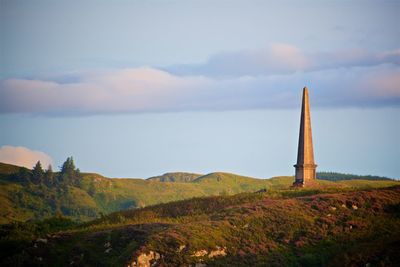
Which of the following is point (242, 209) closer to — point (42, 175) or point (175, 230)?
point (175, 230)

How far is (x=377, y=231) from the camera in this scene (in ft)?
198

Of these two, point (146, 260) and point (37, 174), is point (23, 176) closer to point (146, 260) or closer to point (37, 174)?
point (37, 174)

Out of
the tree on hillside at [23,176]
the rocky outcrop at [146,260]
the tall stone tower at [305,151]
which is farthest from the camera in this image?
the tree on hillside at [23,176]

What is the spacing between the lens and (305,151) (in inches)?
3174

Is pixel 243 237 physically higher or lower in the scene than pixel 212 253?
higher

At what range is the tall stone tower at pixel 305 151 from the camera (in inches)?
3172

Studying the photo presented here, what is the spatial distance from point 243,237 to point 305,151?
936 inches

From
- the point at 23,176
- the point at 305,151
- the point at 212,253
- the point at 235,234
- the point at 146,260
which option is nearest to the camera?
the point at 146,260

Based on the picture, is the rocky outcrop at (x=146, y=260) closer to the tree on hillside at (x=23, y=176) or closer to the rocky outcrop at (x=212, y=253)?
the rocky outcrop at (x=212, y=253)

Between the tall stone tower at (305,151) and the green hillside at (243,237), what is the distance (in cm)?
989

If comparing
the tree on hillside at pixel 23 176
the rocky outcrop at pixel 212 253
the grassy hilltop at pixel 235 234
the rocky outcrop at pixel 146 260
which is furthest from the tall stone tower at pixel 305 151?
the tree on hillside at pixel 23 176

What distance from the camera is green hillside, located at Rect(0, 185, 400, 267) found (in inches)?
2147

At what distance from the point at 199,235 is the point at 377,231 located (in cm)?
1490

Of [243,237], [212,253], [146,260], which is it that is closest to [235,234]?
[243,237]
